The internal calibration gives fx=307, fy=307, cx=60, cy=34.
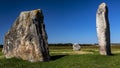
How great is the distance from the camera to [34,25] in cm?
3061

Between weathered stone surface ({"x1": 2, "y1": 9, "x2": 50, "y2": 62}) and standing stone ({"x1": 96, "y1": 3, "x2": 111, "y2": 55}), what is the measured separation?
5.86m

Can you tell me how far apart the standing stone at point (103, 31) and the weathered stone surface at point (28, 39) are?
19.2 feet

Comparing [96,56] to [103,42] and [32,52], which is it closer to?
[103,42]

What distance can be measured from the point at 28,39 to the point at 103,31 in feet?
→ 26.0

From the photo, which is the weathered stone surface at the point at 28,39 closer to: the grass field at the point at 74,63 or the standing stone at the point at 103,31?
the grass field at the point at 74,63

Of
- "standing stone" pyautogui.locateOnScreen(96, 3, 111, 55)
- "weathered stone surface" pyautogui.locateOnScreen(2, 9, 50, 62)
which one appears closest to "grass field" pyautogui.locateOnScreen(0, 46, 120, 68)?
"weathered stone surface" pyautogui.locateOnScreen(2, 9, 50, 62)

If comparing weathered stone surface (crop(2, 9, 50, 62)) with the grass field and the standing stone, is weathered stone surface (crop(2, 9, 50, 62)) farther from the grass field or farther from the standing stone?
the standing stone

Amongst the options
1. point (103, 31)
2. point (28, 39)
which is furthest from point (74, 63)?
point (103, 31)

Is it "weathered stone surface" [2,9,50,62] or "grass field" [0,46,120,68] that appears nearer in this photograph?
"grass field" [0,46,120,68]

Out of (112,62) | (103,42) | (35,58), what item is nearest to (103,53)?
(103,42)

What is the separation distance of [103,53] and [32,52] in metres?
7.66

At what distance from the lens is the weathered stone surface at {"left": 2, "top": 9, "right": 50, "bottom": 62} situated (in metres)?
30.2

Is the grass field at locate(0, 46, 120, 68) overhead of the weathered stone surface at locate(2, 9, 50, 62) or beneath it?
beneath

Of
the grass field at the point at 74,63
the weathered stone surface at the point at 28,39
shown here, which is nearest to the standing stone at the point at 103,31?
the grass field at the point at 74,63
